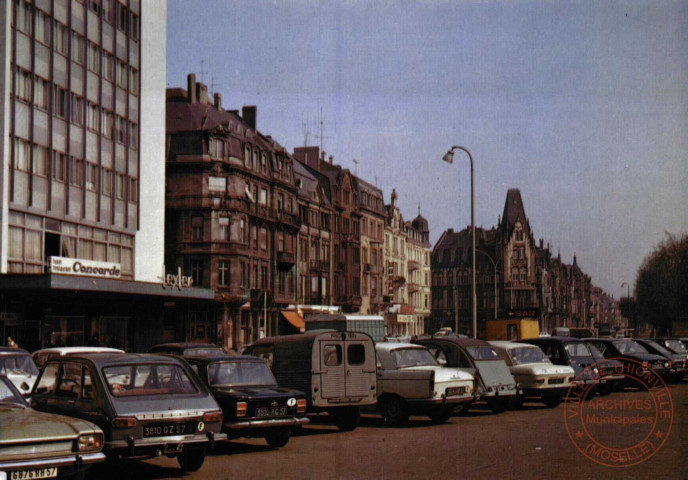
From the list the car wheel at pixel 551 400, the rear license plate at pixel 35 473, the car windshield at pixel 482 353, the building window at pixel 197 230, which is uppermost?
the building window at pixel 197 230

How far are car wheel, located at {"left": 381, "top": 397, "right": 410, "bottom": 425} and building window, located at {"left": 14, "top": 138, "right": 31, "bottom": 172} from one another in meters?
24.0

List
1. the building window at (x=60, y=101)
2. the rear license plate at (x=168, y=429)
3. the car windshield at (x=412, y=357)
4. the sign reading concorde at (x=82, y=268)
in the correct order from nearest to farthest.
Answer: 1. the rear license plate at (x=168, y=429)
2. the car windshield at (x=412, y=357)
3. the sign reading concorde at (x=82, y=268)
4. the building window at (x=60, y=101)

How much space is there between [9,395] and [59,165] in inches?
1237

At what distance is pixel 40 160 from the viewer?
130ft

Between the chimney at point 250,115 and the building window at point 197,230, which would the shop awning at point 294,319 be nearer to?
the building window at point 197,230

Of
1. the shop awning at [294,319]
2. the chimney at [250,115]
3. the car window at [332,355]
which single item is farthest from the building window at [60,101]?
the chimney at [250,115]

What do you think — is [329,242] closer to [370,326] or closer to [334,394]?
[370,326]

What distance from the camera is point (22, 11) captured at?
125 ft

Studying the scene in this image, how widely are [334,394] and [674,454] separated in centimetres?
668

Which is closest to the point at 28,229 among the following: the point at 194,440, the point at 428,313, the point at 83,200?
the point at 83,200

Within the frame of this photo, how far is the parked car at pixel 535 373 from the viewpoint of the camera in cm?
2339

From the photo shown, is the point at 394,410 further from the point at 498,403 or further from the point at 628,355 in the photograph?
the point at 628,355

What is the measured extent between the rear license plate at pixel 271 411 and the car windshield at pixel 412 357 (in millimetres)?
5459

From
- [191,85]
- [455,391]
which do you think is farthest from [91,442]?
[191,85]
